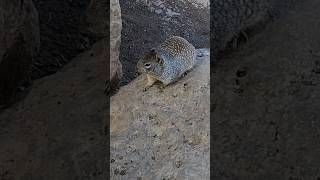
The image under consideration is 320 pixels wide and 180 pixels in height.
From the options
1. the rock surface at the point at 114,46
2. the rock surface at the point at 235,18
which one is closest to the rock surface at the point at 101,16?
the rock surface at the point at 114,46

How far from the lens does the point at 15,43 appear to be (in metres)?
3.02

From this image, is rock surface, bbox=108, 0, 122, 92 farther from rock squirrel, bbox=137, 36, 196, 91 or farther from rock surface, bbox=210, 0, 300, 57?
rock surface, bbox=210, 0, 300, 57

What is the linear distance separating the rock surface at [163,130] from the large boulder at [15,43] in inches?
24.4

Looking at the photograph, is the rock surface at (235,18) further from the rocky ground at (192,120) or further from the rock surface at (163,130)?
the rock surface at (163,130)

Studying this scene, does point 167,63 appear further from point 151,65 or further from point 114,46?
point 114,46

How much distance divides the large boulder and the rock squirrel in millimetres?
713

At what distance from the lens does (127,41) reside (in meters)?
4.02

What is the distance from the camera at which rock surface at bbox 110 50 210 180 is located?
2.35m

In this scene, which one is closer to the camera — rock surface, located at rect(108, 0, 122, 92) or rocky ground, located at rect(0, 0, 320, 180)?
rocky ground, located at rect(0, 0, 320, 180)

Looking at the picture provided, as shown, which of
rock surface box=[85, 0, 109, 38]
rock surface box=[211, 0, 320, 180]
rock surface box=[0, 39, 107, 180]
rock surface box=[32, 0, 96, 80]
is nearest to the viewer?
rock surface box=[211, 0, 320, 180]

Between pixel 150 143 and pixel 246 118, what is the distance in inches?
18.8

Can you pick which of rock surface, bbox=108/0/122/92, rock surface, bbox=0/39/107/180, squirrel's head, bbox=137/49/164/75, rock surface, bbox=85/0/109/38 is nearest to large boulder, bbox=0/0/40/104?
rock surface, bbox=0/39/107/180

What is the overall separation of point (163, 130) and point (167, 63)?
513 millimetres

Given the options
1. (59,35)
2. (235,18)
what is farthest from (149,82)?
(59,35)
